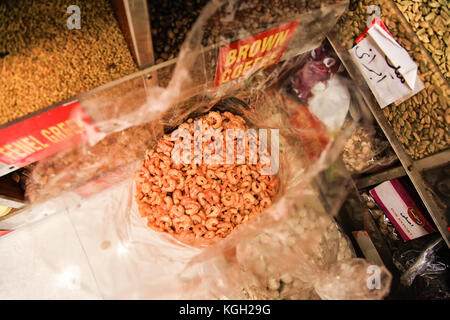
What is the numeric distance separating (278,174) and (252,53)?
0.58 metres

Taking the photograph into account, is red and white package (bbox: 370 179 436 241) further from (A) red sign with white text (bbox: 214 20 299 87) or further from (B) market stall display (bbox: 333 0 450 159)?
(A) red sign with white text (bbox: 214 20 299 87)

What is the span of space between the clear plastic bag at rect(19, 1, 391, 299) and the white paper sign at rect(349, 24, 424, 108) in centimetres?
18

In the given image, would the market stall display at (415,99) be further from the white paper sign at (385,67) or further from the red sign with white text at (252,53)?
the red sign with white text at (252,53)

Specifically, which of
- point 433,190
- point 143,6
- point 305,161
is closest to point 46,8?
point 143,6

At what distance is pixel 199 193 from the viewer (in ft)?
4.03

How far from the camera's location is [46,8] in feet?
3.00

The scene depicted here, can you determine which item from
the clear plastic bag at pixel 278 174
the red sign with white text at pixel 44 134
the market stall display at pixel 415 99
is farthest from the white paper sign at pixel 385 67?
the red sign with white text at pixel 44 134

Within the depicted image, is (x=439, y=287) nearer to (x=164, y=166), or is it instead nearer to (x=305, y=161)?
(x=305, y=161)

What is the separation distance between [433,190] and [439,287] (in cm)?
47

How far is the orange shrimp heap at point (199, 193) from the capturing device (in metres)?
1.21

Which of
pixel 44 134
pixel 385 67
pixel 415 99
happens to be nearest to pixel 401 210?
pixel 415 99

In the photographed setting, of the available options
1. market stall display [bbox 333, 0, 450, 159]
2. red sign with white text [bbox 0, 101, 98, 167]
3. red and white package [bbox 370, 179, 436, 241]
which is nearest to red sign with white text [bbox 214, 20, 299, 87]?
market stall display [bbox 333, 0, 450, 159]

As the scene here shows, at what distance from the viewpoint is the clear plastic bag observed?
3.32 ft

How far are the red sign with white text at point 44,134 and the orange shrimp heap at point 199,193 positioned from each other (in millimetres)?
342
